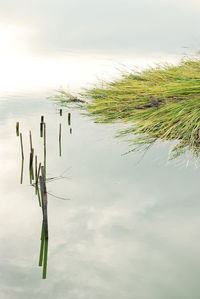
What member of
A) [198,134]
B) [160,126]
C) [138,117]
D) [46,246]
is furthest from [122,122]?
[46,246]

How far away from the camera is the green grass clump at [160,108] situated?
193 inches

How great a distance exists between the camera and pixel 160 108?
5.41 m

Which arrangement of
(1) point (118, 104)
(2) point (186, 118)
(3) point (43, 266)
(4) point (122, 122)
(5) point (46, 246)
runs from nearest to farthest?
1. (3) point (43, 266)
2. (5) point (46, 246)
3. (2) point (186, 118)
4. (4) point (122, 122)
5. (1) point (118, 104)

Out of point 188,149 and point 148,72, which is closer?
point 188,149

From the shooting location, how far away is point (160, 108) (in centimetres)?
541

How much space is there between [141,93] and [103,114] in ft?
2.01

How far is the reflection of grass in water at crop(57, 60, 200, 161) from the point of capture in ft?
16.1

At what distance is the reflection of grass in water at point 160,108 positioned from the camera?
489cm

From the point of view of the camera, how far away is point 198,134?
15.8 feet

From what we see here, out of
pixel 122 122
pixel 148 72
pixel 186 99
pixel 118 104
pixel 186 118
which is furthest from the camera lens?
pixel 148 72

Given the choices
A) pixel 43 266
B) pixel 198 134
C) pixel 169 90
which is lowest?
pixel 43 266

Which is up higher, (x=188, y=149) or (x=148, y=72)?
(x=148, y=72)

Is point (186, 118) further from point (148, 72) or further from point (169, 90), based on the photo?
point (148, 72)

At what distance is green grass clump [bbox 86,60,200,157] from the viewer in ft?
16.1
